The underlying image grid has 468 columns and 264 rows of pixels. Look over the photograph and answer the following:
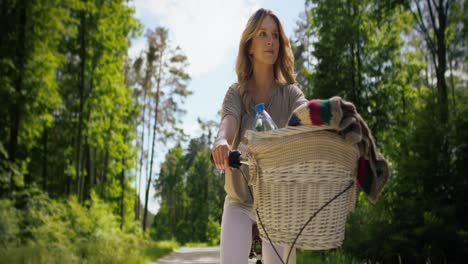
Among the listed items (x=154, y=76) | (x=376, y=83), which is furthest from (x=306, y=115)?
(x=154, y=76)

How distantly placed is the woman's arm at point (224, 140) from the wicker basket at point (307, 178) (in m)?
0.25

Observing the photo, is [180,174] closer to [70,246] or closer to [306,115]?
[70,246]

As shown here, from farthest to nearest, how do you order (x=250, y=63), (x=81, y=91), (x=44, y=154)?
(x=44, y=154) → (x=81, y=91) → (x=250, y=63)

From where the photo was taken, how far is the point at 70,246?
1298 cm

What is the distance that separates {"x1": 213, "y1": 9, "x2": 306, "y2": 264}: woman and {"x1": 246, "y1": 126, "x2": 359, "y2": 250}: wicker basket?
490mm

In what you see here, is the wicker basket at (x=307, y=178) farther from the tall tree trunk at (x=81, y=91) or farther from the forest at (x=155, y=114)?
the tall tree trunk at (x=81, y=91)

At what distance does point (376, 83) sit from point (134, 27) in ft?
41.4

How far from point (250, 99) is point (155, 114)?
28.5 m

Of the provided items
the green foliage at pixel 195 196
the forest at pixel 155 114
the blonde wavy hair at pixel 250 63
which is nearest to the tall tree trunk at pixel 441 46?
the forest at pixel 155 114

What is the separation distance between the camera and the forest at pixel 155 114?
918 centimetres

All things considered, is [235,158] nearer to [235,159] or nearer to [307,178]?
[235,159]

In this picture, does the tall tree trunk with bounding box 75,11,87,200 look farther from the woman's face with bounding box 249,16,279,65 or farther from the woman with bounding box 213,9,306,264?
the woman's face with bounding box 249,16,279,65

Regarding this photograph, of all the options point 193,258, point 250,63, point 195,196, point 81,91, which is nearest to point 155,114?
point 81,91

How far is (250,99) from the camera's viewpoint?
10.1ft
